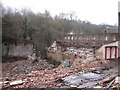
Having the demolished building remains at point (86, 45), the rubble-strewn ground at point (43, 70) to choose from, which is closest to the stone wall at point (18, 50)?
the demolished building remains at point (86, 45)

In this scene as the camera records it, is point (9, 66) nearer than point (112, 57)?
No

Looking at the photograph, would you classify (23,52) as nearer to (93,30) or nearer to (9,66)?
(9,66)

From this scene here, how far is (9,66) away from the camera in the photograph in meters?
13.5

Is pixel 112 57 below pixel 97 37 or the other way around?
below

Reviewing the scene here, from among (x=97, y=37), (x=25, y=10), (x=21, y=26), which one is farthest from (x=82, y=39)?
(x=25, y=10)

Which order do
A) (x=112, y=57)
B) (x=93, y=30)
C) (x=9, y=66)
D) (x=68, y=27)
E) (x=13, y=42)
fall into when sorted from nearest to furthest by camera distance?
(x=112, y=57) → (x=9, y=66) → (x=13, y=42) → (x=93, y=30) → (x=68, y=27)


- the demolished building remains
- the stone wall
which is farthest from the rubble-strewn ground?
the stone wall

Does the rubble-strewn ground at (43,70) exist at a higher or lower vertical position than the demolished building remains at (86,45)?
lower

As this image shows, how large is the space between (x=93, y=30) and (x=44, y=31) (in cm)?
881

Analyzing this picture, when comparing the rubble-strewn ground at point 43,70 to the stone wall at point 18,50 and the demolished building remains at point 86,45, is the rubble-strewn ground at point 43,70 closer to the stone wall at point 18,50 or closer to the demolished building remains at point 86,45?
the demolished building remains at point 86,45

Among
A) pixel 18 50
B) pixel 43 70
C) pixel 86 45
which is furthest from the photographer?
pixel 18 50

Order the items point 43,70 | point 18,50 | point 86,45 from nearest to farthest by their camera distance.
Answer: point 43,70 < point 86,45 < point 18,50

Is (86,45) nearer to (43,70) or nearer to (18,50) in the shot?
(18,50)

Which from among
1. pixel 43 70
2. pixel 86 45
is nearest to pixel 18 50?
pixel 86 45
